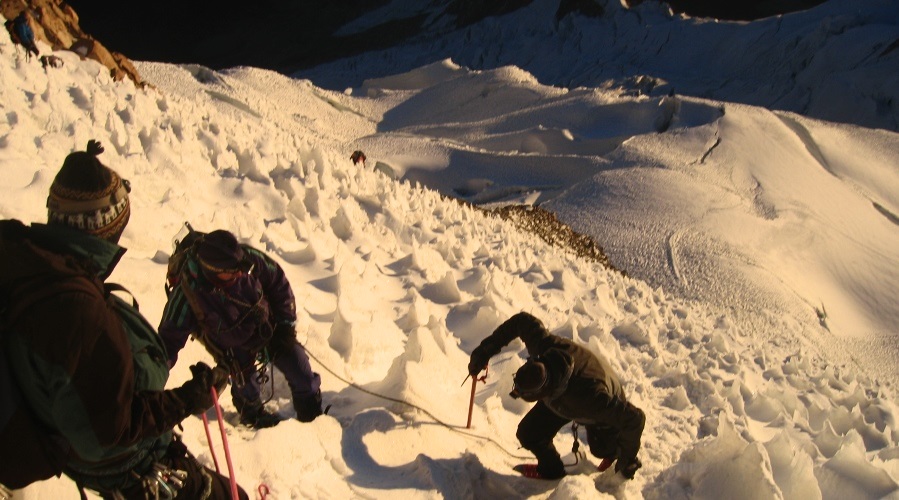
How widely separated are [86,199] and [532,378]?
154 centimetres

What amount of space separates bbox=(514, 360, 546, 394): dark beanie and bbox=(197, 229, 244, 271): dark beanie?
41.8 inches

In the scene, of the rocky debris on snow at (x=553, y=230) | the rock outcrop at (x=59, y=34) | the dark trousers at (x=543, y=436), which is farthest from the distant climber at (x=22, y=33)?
the dark trousers at (x=543, y=436)

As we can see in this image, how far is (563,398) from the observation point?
2561 mm

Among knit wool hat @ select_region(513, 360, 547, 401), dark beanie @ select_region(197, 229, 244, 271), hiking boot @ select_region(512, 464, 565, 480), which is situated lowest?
hiking boot @ select_region(512, 464, 565, 480)

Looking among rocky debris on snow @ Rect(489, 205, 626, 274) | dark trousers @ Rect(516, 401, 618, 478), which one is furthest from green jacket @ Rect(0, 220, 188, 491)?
rocky debris on snow @ Rect(489, 205, 626, 274)

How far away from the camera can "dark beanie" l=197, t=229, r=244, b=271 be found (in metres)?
2.10

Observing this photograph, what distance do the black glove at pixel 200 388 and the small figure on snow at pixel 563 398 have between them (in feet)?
3.69

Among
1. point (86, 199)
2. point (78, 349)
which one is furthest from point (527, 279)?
point (78, 349)

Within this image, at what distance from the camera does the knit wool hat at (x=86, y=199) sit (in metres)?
1.55

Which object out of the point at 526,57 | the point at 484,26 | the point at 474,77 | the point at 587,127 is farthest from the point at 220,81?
the point at 484,26

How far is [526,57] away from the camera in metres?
23.1

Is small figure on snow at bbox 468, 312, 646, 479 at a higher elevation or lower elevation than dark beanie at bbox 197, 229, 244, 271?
lower

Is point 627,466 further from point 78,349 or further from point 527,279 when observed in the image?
point 527,279

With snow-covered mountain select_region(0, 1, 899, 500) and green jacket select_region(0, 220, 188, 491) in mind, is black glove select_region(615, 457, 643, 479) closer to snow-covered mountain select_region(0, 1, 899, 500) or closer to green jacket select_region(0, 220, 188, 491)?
snow-covered mountain select_region(0, 1, 899, 500)
